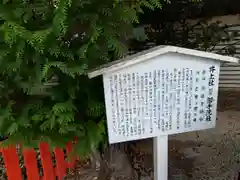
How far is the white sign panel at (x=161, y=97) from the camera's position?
2465 millimetres

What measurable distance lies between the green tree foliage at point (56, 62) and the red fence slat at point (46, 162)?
2.05ft

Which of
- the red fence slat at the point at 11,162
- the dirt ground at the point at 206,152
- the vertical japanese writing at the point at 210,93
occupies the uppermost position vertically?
the vertical japanese writing at the point at 210,93

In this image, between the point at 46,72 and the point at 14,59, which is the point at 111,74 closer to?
the point at 46,72

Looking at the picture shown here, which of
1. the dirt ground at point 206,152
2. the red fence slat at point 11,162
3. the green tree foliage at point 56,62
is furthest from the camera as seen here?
the dirt ground at point 206,152

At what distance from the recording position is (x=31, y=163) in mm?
3180

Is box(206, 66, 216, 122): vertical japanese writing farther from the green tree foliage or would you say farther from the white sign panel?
the green tree foliage

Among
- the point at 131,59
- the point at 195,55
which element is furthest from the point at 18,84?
the point at 195,55

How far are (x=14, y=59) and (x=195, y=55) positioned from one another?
4.76 feet

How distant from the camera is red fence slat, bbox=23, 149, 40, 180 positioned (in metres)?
3.13

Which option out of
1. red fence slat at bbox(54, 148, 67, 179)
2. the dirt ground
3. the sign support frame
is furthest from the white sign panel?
the dirt ground

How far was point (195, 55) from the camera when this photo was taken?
2.47 meters

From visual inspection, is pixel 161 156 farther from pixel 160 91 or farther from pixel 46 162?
pixel 46 162

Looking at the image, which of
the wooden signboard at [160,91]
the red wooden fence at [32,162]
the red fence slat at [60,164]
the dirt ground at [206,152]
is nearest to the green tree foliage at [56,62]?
the wooden signboard at [160,91]

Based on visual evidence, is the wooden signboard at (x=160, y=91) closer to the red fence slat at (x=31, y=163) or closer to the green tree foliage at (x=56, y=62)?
the green tree foliage at (x=56, y=62)
